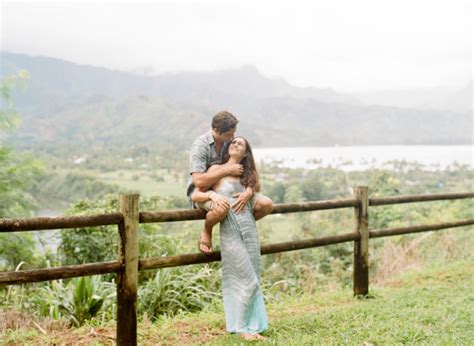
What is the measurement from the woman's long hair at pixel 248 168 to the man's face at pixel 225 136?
40 mm

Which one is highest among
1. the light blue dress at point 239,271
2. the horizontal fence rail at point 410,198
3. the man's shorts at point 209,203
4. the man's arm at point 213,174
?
the man's arm at point 213,174

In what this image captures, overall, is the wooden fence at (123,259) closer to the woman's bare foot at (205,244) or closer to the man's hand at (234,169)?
the woman's bare foot at (205,244)

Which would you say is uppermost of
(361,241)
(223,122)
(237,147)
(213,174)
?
(223,122)

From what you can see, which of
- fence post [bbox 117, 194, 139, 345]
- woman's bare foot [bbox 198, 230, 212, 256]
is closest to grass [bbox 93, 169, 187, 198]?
woman's bare foot [bbox 198, 230, 212, 256]

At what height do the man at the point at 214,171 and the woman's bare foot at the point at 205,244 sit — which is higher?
the man at the point at 214,171

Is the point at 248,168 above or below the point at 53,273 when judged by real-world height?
above

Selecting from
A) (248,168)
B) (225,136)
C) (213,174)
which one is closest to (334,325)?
(248,168)

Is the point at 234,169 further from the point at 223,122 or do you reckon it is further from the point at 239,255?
the point at 239,255

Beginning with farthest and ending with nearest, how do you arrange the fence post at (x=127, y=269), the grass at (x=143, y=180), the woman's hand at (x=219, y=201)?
the grass at (x=143, y=180), the woman's hand at (x=219, y=201), the fence post at (x=127, y=269)

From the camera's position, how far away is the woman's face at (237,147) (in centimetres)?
407

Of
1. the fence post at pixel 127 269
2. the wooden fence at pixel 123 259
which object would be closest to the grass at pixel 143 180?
the wooden fence at pixel 123 259

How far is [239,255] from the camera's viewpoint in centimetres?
407

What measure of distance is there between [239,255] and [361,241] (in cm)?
196

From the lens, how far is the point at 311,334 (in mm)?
4363
